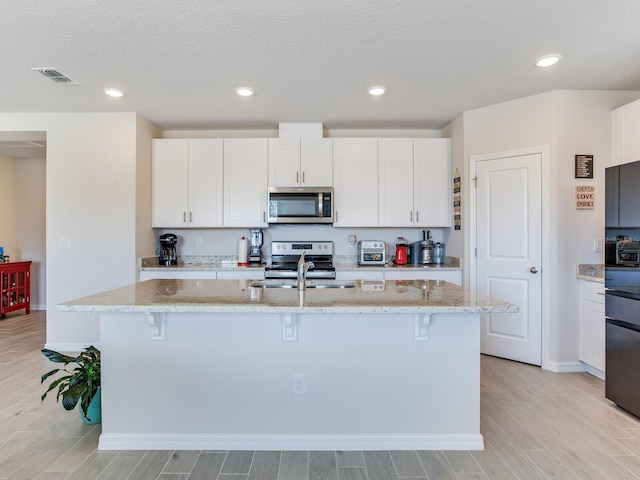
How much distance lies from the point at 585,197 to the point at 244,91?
3157mm

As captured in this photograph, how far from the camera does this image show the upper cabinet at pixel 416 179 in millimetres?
4062

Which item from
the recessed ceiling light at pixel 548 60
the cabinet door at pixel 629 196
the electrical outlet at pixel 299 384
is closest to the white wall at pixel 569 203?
the recessed ceiling light at pixel 548 60

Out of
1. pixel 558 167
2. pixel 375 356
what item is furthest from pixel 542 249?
pixel 375 356

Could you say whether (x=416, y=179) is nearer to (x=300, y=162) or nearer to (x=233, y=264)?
(x=300, y=162)

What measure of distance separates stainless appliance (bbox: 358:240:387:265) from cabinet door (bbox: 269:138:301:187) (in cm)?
106

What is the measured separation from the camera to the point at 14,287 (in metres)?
5.32

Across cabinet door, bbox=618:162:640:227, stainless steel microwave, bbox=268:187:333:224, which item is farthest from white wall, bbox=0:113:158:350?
cabinet door, bbox=618:162:640:227

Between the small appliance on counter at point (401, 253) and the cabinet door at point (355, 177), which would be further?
the small appliance on counter at point (401, 253)

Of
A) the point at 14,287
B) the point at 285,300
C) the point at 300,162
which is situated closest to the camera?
the point at 285,300

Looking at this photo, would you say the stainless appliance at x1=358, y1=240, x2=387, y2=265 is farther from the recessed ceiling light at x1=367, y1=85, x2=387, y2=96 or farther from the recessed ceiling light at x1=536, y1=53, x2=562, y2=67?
the recessed ceiling light at x1=536, y1=53, x2=562, y2=67

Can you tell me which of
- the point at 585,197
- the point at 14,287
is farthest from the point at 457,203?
the point at 14,287

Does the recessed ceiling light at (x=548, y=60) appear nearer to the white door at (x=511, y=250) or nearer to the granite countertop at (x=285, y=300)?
the white door at (x=511, y=250)

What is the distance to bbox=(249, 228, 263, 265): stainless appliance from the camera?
4137mm

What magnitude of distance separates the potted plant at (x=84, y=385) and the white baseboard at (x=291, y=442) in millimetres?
297
